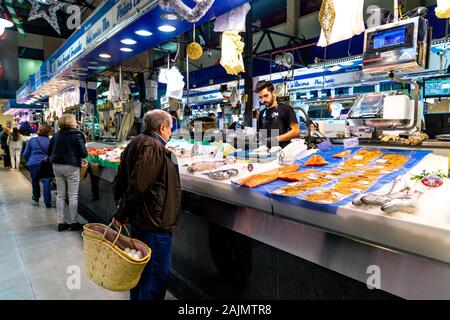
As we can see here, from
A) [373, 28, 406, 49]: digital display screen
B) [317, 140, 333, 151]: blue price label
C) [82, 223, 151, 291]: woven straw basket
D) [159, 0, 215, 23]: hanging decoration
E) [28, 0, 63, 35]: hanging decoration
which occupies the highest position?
[28, 0, 63, 35]: hanging decoration

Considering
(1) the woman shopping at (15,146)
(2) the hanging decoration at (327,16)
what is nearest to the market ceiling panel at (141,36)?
(2) the hanging decoration at (327,16)

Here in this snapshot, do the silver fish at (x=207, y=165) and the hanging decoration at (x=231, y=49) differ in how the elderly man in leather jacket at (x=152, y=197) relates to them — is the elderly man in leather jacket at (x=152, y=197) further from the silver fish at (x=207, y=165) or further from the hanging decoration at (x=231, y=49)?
the hanging decoration at (x=231, y=49)

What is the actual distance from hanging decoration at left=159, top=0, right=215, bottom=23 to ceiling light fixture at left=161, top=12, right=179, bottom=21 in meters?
0.38

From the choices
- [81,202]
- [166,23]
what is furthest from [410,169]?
[81,202]

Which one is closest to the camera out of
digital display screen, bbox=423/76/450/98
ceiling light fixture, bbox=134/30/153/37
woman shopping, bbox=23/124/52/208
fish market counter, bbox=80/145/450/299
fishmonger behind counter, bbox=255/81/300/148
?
fish market counter, bbox=80/145/450/299

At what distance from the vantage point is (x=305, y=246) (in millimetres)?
1677

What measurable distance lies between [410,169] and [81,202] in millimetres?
6063

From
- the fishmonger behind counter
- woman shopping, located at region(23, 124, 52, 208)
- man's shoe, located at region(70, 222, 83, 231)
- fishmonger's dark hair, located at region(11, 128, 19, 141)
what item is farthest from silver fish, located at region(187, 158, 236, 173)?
fishmonger's dark hair, located at region(11, 128, 19, 141)

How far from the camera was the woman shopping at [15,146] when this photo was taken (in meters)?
12.3

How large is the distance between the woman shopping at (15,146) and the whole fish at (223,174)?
1269 cm

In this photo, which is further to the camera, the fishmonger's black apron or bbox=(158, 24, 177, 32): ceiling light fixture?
bbox=(158, 24, 177, 32): ceiling light fixture

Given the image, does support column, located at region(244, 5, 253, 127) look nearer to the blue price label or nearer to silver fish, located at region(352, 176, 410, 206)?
the blue price label

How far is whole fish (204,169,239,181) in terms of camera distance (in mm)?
2342
